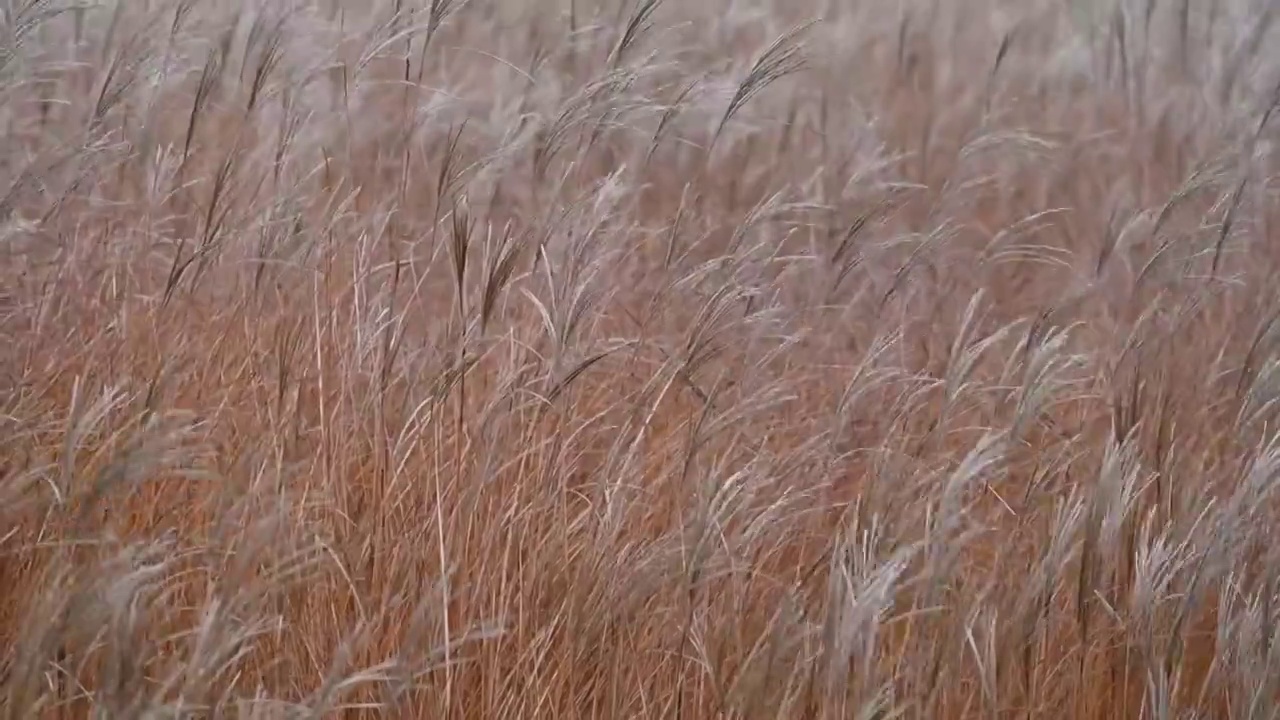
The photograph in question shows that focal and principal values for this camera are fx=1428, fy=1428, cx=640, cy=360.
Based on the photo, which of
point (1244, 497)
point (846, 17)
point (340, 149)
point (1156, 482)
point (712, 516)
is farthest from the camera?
point (846, 17)

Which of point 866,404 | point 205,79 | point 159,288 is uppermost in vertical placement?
point 205,79

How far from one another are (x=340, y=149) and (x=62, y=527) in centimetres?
132

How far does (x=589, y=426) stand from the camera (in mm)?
1817

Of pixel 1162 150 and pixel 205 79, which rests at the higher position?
pixel 205 79

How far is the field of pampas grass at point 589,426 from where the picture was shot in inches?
48.9

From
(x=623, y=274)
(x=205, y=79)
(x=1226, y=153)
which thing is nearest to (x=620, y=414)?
(x=623, y=274)

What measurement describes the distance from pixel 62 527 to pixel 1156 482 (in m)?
1.22

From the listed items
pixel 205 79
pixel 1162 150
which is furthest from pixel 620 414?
pixel 1162 150

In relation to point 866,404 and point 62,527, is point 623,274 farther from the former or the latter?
point 62,527

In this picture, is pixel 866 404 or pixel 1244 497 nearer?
pixel 1244 497

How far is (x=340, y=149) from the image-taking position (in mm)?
2504

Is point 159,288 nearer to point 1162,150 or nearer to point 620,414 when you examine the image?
point 620,414

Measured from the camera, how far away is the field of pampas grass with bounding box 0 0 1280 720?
1.24m

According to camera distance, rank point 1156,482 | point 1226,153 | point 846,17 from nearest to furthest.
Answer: point 1156,482, point 1226,153, point 846,17
